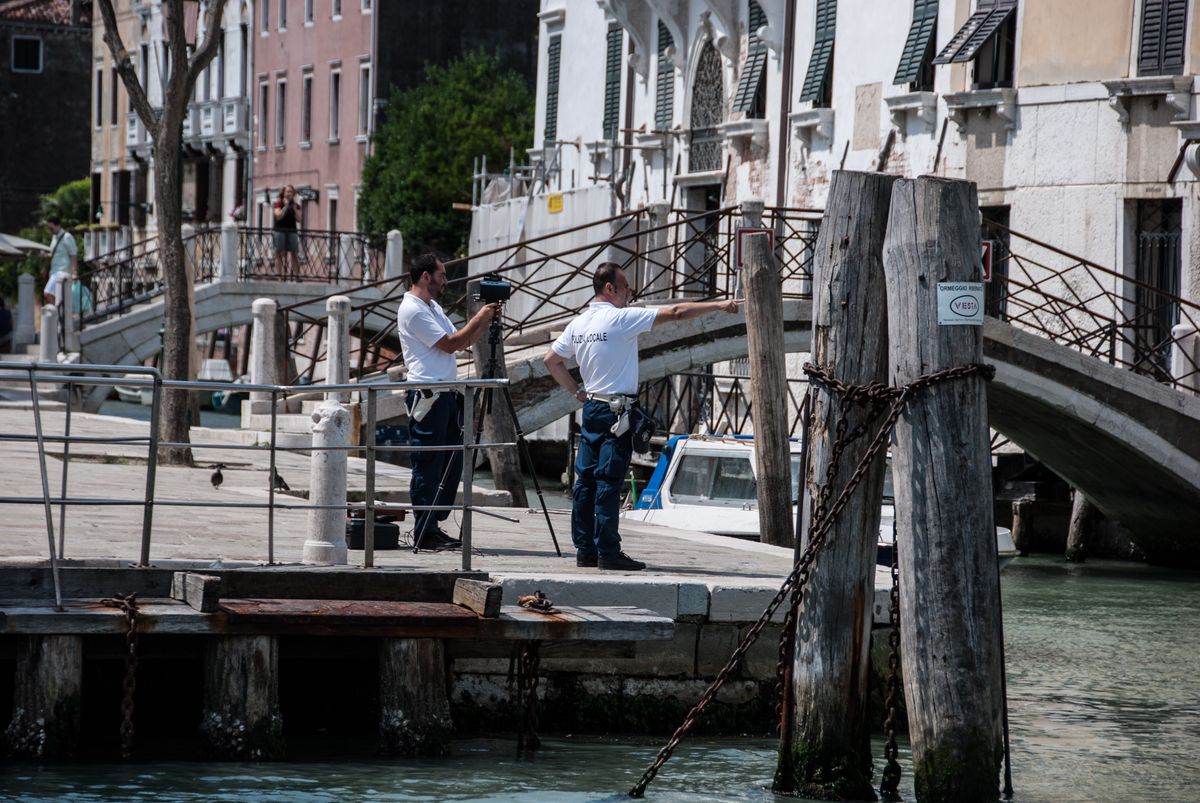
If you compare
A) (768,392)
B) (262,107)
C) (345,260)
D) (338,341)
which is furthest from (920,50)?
(262,107)

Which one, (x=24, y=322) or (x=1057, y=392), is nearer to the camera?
(x=1057, y=392)

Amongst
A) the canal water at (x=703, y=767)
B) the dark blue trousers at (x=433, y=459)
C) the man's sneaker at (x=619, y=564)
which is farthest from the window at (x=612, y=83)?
the man's sneaker at (x=619, y=564)

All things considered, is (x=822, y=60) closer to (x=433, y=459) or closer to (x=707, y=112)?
(x=707, y=112)

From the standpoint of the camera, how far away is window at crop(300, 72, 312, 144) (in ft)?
157

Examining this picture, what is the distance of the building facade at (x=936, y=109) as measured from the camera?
20.0m

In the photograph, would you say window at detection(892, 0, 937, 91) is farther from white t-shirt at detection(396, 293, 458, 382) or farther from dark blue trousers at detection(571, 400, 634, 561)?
dark blue trousers at detection(571, 400, 634, 561)

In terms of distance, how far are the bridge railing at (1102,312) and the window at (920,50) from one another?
1.99m

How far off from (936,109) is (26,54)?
44.4 m

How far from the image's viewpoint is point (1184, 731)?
35.1ft

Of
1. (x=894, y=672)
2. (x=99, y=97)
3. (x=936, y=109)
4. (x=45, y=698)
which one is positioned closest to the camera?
(x=894, y=672)

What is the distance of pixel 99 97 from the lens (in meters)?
59.6

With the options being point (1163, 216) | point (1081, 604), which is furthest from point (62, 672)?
point (1163, 216)

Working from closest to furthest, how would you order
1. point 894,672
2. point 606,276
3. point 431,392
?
point 894,672
point 606,276
point 431,392

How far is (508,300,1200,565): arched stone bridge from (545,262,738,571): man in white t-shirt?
7952mm
